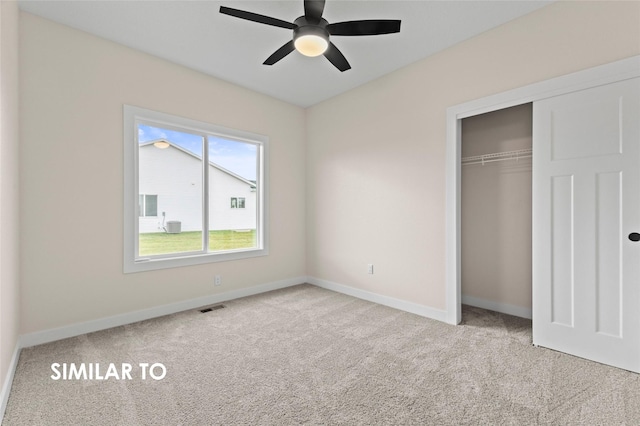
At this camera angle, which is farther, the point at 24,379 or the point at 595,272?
the point at 595,272

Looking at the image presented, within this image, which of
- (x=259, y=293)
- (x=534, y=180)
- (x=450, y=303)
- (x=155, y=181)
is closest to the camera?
(x=534, y=180)

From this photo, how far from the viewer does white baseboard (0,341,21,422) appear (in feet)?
5.58

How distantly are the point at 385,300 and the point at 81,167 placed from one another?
11.6 feet

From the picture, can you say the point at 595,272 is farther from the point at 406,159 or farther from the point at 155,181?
the point at 155,181

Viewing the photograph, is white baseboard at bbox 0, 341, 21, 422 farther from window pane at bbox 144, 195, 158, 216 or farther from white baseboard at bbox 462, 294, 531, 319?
white baseboard at bbox 462, 294, 531, 319

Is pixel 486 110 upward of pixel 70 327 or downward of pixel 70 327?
upward

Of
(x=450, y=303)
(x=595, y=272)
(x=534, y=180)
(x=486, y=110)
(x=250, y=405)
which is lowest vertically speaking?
(x=250, y=405)

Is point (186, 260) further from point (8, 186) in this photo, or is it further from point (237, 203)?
point (8, 186)

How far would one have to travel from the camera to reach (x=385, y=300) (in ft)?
12.1

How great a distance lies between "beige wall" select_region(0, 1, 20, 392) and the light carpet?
337mm

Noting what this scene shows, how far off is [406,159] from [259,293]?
2.67 meters

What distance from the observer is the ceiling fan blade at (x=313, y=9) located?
1.97 m

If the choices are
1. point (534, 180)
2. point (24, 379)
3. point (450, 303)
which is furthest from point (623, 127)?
point (24, 379)

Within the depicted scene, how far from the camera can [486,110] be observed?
2861 mm
